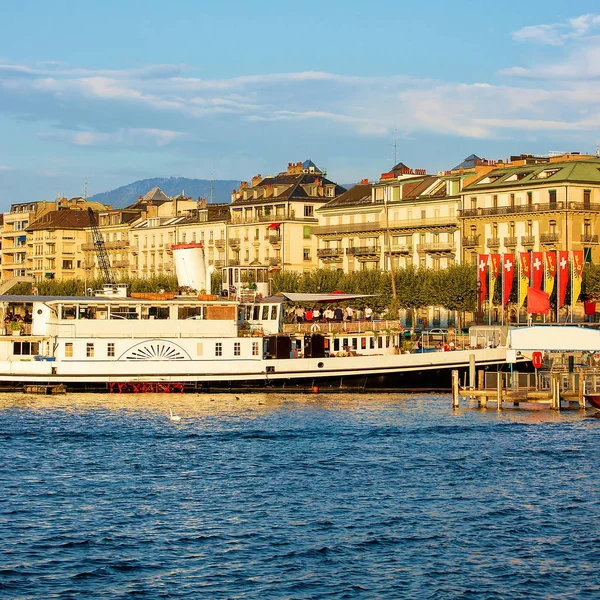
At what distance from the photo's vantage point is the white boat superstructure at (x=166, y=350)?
6938 cm

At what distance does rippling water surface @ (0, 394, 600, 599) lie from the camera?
31.6 meters

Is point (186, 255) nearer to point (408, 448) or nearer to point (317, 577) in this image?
point (408, 448)

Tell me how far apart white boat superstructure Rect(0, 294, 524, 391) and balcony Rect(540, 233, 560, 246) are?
44.1 m

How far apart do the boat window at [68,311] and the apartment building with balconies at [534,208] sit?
5406 centimetres

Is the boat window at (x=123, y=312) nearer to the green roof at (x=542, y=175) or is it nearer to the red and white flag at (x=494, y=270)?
the red and white flag at (x=494, y=270)

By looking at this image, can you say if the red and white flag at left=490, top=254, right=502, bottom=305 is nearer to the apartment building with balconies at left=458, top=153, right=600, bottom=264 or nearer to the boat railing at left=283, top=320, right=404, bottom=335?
the apartment building with balconies at left=458, top=153, right=600, bottom=264

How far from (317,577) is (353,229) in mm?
106380

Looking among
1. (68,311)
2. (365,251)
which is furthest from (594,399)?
(365,251)

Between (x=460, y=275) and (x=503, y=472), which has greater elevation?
(x=460, y=275)

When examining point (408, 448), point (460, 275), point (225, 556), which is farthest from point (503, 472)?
point (460, 275)

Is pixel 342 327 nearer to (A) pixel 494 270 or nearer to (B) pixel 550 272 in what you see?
(B) pixel 550 272

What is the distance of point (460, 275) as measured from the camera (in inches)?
4473

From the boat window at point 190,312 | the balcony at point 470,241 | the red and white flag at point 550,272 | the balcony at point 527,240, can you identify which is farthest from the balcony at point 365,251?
the boat window at point 190,312

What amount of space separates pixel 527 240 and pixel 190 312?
5113 cm
